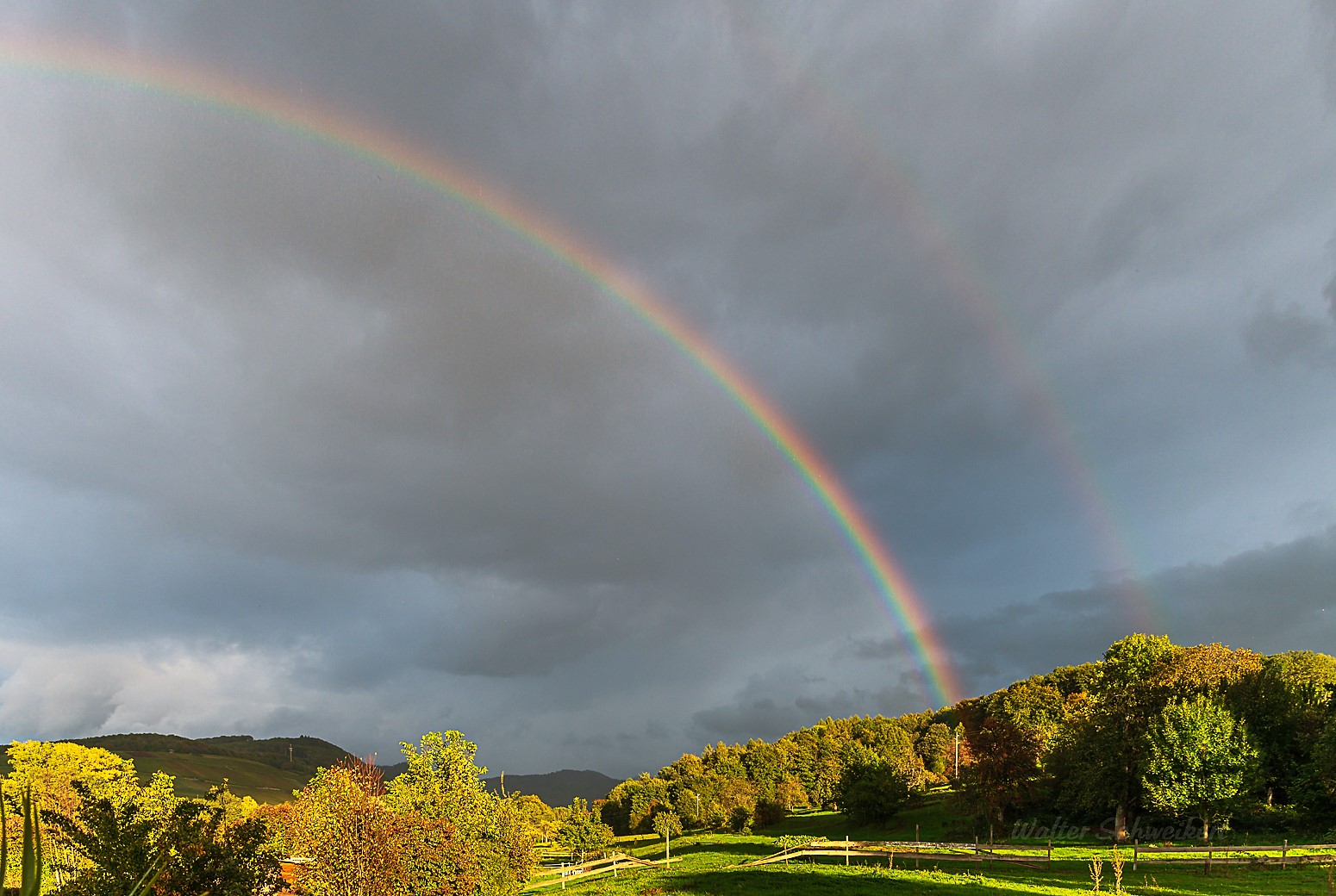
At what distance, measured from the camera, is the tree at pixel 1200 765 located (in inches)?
2311

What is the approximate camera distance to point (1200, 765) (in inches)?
2335

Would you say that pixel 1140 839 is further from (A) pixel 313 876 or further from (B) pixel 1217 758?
(A) pixel 313 876

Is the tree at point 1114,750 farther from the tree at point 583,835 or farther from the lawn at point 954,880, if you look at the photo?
the tree at point 583,835

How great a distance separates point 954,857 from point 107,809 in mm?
58870

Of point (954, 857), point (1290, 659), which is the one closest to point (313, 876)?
point (954, 857)

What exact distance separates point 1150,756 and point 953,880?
29.8 m

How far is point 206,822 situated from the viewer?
2964 cm

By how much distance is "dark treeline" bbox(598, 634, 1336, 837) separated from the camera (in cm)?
5972

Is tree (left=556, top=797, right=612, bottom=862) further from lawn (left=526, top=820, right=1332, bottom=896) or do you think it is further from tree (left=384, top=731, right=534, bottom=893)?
tree (left=384, top=731, right=534, bottom=893)

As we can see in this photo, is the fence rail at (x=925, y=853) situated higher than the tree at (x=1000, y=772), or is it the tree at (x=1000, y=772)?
the tree at (x=1000, y=772)

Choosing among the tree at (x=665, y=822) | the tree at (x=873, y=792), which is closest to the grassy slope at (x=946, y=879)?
the tree at (x=873, y=792)

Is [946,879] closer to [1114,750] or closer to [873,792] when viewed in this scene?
[1114,750]

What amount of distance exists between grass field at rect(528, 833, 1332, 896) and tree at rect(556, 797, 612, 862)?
56316 mm

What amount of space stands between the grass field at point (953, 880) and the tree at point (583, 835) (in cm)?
5632
